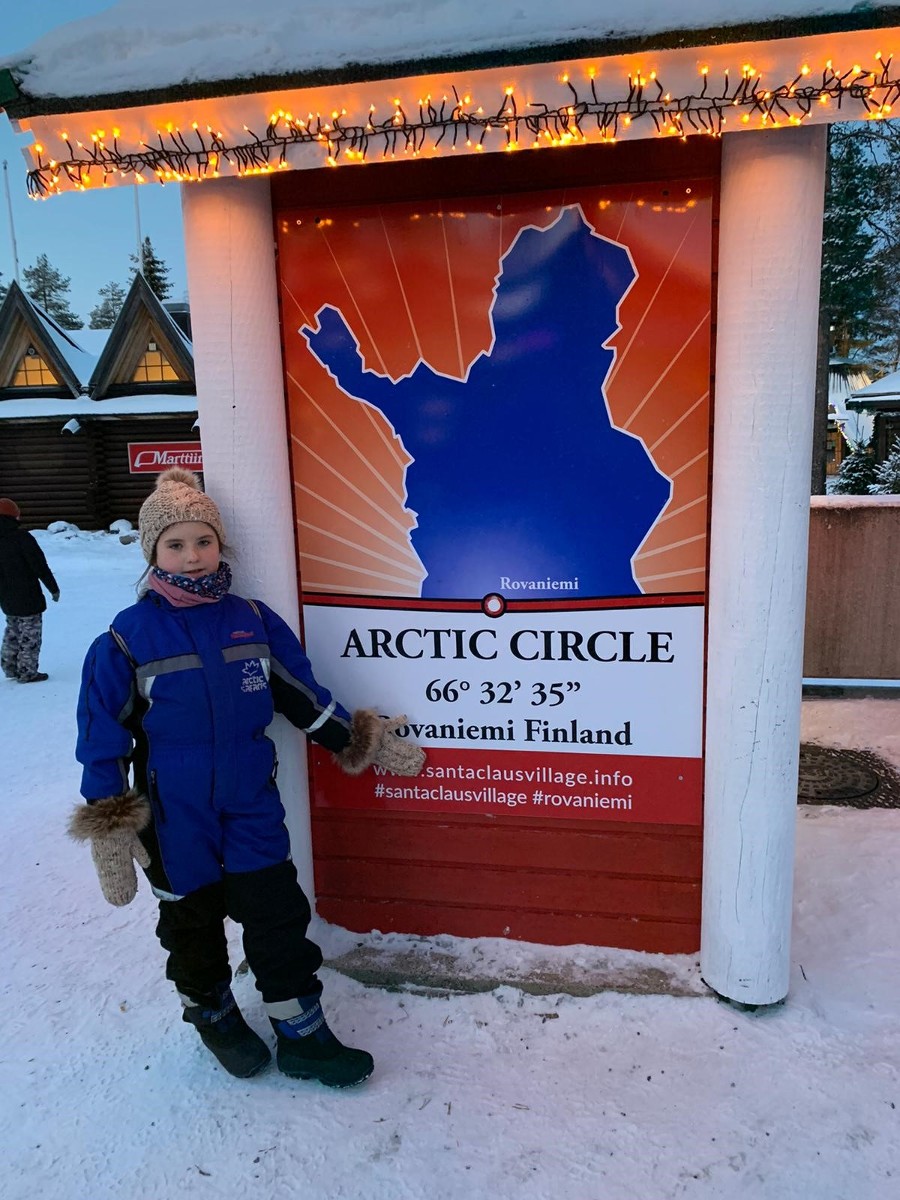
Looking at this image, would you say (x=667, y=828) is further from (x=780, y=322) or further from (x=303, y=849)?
(x=780, y=322)

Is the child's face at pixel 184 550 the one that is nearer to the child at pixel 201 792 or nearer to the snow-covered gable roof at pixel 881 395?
the child at pixel 201 792

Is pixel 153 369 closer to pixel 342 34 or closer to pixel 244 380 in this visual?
pixel 244 380

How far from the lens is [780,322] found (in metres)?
2.36

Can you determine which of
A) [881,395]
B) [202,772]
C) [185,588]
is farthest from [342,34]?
[881,395]

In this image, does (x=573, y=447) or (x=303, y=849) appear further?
(x=303, y=849)

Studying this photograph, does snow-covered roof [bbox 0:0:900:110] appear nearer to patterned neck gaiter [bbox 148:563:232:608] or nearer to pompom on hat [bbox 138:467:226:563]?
pompom on hat [bbox 138:467:226:563]

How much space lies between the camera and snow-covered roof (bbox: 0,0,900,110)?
1945 millimetres

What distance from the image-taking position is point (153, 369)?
20.7 meters

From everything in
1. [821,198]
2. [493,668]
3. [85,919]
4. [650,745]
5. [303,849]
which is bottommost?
[85,919]

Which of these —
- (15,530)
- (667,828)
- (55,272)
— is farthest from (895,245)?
(55,272)

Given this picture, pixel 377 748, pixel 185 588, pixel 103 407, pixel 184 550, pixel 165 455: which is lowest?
pixel 377 748

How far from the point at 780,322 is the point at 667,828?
165 cm

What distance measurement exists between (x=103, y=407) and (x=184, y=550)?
1940 cm

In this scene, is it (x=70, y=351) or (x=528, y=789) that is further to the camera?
(x=70, y=351)
